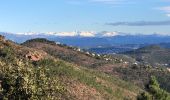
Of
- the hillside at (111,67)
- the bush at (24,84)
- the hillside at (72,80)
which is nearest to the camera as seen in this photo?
the bush at (24,84)

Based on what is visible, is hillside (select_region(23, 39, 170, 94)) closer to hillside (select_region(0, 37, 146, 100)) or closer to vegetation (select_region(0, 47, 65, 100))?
hillside (select_region(0, 37, 146, 100))

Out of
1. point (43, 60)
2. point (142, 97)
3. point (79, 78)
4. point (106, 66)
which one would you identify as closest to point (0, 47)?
point (43, 60)

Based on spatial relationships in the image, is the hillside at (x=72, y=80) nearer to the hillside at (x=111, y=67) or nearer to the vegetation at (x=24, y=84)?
the hillside at (x=111, y=67)

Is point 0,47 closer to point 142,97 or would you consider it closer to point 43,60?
point 43,60

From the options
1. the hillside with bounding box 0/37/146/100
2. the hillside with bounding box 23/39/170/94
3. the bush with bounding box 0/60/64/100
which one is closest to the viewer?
the bush with bounding box 0/60/64/100

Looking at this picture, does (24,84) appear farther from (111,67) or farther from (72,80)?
(111,67)

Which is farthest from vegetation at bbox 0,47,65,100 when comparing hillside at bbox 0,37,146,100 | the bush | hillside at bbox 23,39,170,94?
hillside at bbox 23,39,170,94

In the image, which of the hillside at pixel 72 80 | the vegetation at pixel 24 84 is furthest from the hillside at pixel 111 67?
the vegetation at pixel 24 84

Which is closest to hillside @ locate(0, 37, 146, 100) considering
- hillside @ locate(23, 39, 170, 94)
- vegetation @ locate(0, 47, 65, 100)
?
hillside @ locate(23, 39, 170, 94)

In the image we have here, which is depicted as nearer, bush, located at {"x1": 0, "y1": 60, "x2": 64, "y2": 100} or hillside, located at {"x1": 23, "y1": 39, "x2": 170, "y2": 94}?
bush, located at {"x1": 0, "y1": 60, "x2": 64, "y2": 100}

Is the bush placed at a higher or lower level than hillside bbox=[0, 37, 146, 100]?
higher

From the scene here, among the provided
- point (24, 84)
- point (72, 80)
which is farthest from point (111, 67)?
point (24, 84)

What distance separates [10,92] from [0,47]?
61505mm

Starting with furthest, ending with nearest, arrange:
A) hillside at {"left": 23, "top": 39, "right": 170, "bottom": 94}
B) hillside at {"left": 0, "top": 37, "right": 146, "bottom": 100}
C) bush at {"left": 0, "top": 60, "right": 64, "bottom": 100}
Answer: hillside at {"left": 23, "top": 39, "right": 170, "bottom": 94} < hillside at {"left": 0, "top": 37, "right": 146, "bottom": 100} < bush at {"left": 0, "top": 60, "right": 64, "bottom": 100}
